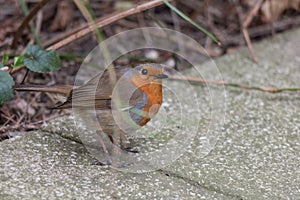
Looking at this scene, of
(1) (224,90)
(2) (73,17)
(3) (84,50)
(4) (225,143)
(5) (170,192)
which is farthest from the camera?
(2) (73,17)

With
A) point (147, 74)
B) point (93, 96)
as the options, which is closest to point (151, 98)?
point (147, 74)

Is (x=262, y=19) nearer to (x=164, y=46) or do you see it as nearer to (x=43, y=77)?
(x=164, y=46)

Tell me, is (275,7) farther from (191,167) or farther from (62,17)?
(191,167)

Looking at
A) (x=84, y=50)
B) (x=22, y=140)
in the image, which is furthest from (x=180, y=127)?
(x=84, y=50)

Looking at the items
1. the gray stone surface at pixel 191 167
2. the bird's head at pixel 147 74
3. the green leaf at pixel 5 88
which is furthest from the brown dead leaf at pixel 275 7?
the green leaf at pixel 5 88

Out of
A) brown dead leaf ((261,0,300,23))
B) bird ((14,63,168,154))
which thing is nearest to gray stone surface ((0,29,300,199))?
bird ((14,63,168,154))

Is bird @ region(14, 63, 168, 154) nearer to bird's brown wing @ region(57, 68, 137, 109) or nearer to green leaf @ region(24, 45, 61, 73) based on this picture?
bird's brown wing @ region(57, 68, 137, 109)
